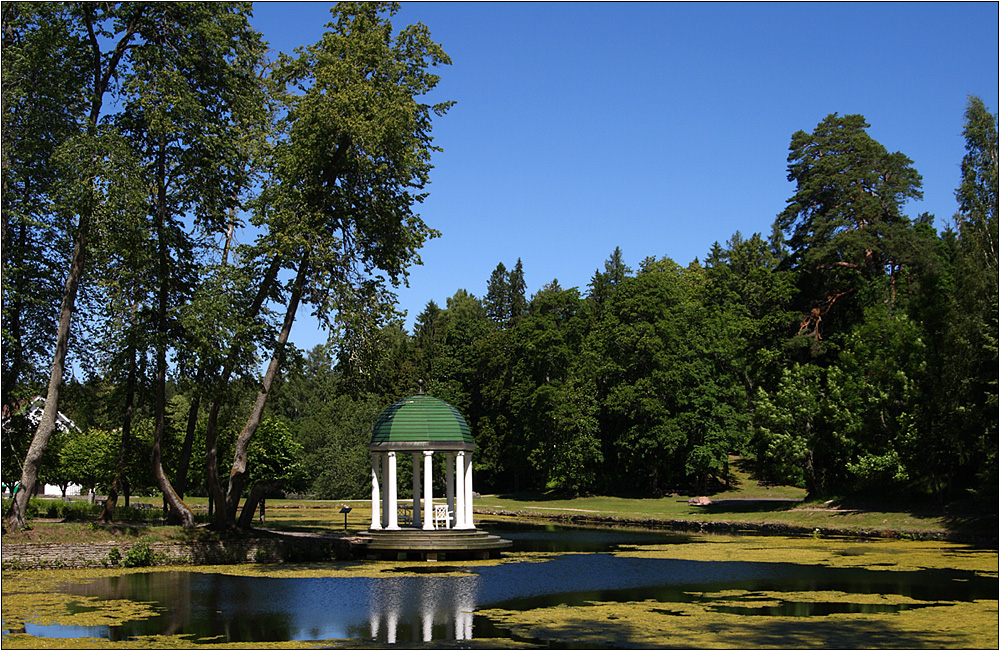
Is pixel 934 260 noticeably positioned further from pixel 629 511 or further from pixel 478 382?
pixel 478 382

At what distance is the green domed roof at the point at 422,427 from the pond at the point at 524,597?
202 inches

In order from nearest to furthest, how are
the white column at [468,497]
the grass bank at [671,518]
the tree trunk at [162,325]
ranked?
1. the grass bank at [671,518]
2. the tree trunk at [162,325]
3. the white column at [468,497]

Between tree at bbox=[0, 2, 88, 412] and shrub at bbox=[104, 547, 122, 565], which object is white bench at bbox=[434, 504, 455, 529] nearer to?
shrub at bbox=[104, 547, 122, 565]

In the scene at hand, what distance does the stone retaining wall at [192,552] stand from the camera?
2769 cm

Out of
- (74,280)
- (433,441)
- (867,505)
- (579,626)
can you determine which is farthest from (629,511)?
(579,626)

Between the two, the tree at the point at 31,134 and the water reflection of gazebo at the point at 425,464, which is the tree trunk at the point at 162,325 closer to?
the tree at the point at 31,134

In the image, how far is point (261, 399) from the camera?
1292 inches

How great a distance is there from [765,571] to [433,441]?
13.0 m

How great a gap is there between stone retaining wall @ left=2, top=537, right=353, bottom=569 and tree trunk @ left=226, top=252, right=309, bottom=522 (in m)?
1.95

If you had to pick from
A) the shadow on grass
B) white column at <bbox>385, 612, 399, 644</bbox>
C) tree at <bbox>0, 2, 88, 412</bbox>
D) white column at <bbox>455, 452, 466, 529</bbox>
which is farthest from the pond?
the shadow on grass

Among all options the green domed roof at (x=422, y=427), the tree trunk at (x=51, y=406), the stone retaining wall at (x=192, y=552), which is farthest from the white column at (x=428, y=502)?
the tree trunk at (x=51, y=406)

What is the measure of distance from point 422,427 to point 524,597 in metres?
13.7

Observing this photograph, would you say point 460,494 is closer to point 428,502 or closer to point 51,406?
point 428,502

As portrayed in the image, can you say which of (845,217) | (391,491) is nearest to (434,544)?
(391,491)
